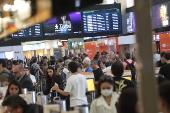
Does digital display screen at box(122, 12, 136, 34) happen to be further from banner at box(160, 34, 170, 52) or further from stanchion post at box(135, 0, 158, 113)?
stanchion post at box(135, 0, 158, 113)

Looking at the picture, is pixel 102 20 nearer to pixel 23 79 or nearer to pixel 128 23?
pixel 128 23

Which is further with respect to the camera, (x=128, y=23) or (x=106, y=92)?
(x=128, y=23)

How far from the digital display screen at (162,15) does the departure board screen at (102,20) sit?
494cm

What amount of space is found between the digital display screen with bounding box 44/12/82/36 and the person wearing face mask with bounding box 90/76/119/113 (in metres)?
9.34

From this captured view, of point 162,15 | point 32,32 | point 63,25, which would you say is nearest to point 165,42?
point 63,25

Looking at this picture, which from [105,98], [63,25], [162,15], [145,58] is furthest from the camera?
[162,15]

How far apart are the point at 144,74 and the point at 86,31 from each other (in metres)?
12.5

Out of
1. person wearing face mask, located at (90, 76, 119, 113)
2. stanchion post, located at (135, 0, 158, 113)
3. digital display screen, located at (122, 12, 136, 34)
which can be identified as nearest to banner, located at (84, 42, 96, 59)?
digital display screen, located at (122, 12, 136, 34)

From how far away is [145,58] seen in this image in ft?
6.23

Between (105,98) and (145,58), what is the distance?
2704mm

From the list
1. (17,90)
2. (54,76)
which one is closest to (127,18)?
(54,76)

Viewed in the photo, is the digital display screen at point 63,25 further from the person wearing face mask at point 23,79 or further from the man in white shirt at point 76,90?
the man in white shirt at point 76,90

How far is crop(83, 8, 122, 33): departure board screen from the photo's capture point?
47.3 feet

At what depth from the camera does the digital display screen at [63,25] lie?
1398 centimetres
